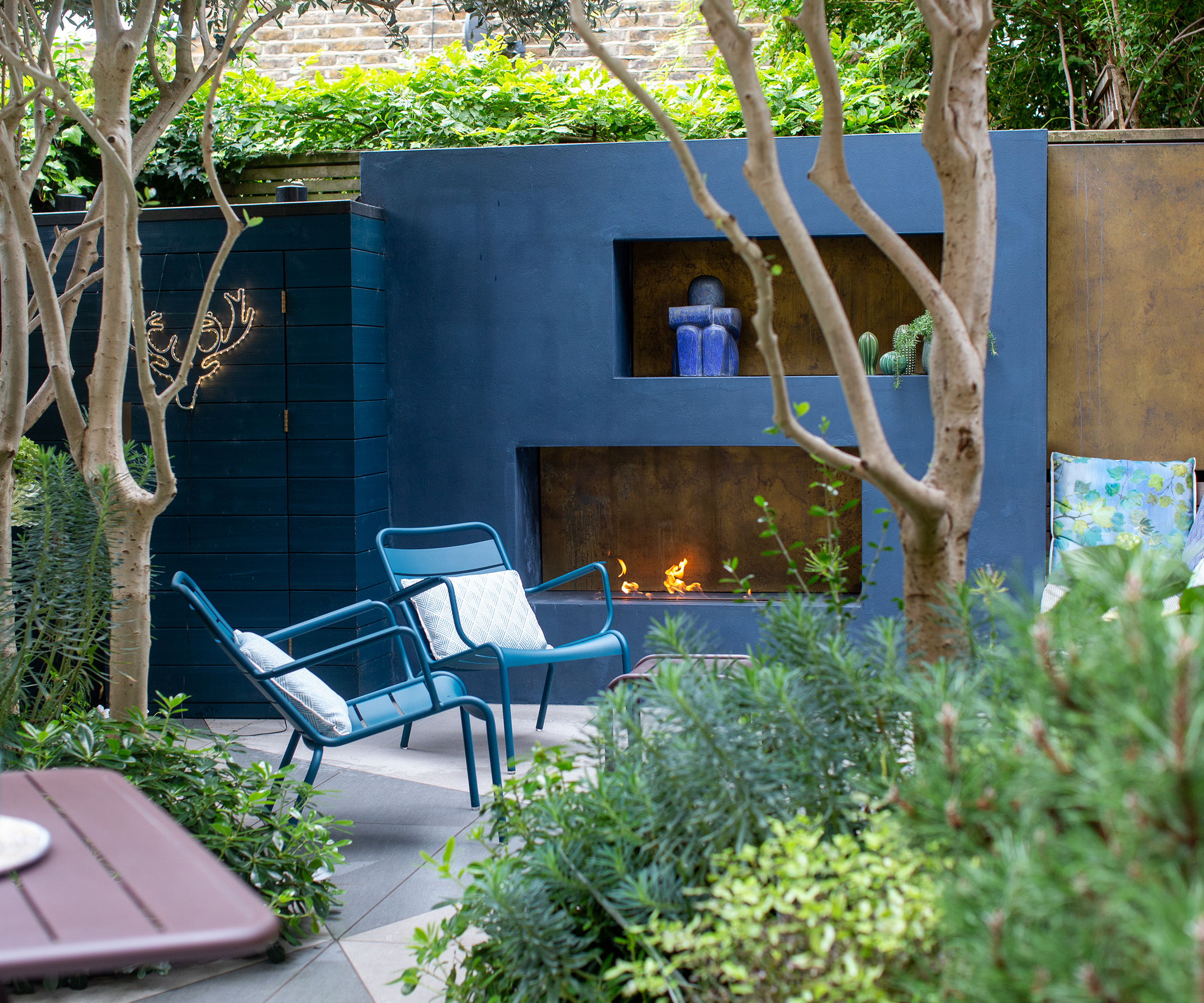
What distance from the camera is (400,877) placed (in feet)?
9.05

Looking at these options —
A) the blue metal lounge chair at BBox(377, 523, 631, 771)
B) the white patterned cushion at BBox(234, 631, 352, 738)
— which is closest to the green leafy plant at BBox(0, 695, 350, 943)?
the white patterned cushion at BBox(234, 631, 352, 738)

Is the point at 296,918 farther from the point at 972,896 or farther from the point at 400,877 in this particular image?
the point at 972,896

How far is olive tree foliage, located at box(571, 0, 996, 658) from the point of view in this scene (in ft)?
4.95

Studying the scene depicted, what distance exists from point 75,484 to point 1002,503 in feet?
11.6

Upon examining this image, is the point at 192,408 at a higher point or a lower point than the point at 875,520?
higher

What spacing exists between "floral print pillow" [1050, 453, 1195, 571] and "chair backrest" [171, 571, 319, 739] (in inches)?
120

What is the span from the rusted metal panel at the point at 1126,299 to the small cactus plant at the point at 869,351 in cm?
51

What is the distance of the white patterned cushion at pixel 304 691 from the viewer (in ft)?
9.77

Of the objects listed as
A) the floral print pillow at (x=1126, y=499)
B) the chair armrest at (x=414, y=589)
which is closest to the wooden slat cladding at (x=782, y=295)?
the floral print pillow at (x=1126, y=499)

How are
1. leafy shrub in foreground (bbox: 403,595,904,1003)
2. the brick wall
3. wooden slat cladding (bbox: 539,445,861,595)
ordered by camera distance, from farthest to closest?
1. the brick wall
2. wooden slat cladding (bbox: 539,445,861,595)
3. leafy shrub in foreground (bbox: 403,595,904,1003)

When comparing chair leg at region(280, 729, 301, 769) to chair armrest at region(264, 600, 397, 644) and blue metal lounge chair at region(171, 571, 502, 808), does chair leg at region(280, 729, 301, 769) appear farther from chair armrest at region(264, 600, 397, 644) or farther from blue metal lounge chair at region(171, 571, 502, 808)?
chair armrest at region(264, 600, 397, 644)

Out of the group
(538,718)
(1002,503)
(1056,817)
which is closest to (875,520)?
(1002,503)

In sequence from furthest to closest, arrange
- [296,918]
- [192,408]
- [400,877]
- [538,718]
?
[192,408] → [538,718] → [400,877] → [296,918]

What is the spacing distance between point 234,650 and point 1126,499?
3.53 m
